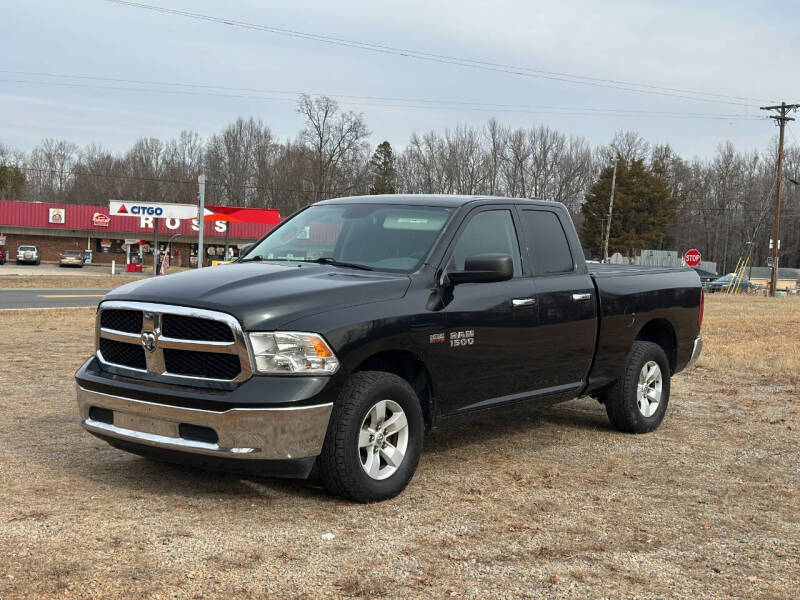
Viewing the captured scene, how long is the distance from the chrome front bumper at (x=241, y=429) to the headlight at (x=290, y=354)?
0.21m

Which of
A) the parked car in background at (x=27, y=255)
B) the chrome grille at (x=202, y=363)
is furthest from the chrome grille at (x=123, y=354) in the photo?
the parked car in background at (x=27, y=255)

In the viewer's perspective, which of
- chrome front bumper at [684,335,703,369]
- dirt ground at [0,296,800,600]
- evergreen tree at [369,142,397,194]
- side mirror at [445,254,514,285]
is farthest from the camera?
evergreen tree at [369,142,397,194]

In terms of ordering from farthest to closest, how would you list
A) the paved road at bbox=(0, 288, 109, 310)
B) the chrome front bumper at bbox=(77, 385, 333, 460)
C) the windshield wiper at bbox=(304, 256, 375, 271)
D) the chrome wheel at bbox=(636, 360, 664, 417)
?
1. the paved road at bbox=(0, 288, 109, 310)
2. the chrome wheel at bbox=(636, 360, 664, 417)
3. the windshield wiper at bbox=(304, 256, 375, 271)
4. the chrome front bumper at bbox=(77, 385, 333, 460)

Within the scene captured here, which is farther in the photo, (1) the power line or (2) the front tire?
(1) the power line

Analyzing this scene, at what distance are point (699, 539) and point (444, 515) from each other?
55.7 inches

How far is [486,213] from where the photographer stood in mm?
6512

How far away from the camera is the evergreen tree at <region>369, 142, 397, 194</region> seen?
297 feet

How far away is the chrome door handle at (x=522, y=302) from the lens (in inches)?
249

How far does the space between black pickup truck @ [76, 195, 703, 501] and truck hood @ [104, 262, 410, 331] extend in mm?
12

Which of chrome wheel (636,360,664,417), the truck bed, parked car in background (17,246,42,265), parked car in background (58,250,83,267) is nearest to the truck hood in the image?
the truck bed

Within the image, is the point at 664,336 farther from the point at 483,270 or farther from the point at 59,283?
the point at 59,283

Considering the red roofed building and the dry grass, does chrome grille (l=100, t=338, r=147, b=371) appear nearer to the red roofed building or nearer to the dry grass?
the dry grass

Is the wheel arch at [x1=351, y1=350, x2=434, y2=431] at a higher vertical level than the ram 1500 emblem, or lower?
lower

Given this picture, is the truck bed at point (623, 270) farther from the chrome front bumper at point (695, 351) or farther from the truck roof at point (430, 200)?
the truck roof at point (430, 200)
